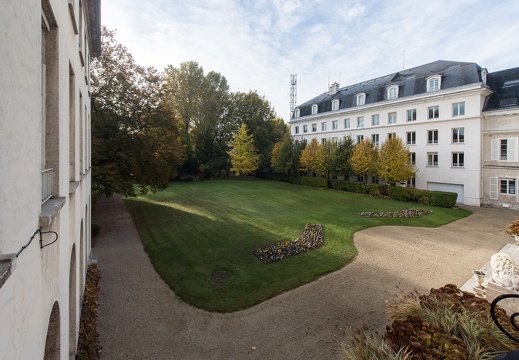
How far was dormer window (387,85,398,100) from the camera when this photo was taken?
33625 mm

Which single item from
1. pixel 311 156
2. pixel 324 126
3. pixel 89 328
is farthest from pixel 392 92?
pixel 89 328

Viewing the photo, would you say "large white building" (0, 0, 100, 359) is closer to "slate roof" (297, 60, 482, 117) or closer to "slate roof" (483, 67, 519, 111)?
"slate roof" (483, 67, 519, 111)

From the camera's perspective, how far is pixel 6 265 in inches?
64.4

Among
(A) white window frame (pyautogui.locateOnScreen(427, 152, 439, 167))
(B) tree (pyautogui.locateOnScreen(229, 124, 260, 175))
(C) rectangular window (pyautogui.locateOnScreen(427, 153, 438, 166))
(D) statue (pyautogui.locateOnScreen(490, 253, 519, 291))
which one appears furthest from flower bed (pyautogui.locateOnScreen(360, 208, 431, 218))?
(B) tree (pyautogui.locateOnScreen(229, 124, 260, 175))

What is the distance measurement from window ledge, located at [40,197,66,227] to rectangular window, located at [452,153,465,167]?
32.4 meters

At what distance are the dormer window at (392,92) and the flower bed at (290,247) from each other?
2537cm

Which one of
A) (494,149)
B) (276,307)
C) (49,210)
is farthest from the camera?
(494,149)

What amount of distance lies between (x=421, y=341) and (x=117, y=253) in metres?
12.5

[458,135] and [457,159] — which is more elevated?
[458,135]

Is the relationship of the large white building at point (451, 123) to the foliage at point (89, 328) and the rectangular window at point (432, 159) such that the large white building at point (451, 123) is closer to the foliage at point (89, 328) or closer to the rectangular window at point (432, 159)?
the rectangular window at point (432, 159)

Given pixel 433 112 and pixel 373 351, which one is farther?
pixel 433 112

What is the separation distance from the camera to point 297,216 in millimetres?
20188

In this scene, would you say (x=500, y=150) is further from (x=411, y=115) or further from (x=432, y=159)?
(x=411, y=115)

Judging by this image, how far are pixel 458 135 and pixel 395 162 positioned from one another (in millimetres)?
6414
